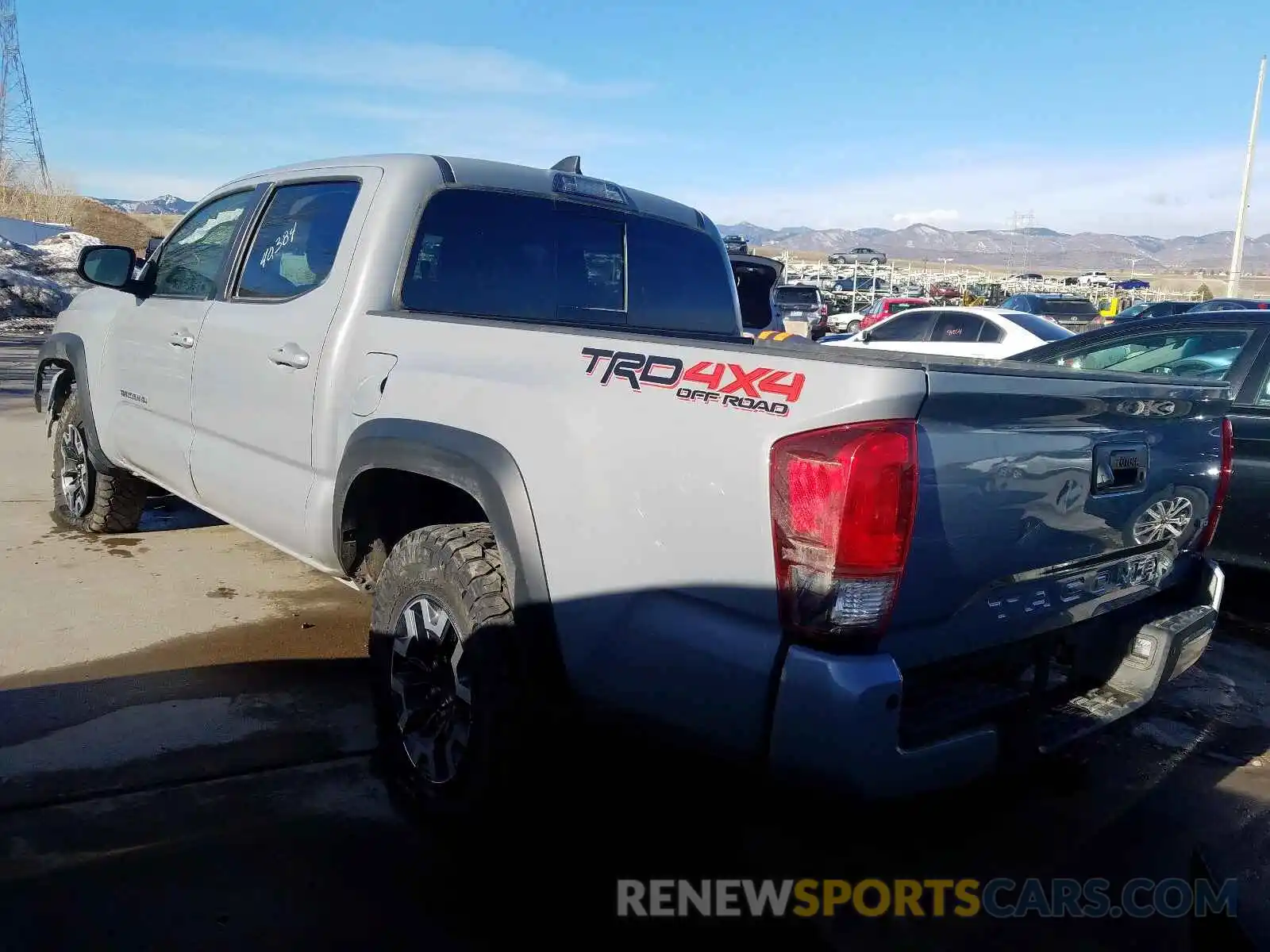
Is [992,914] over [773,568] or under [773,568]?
under

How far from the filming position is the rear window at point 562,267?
3.51 meters

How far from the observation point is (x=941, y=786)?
2146 mm

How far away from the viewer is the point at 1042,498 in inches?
92.9

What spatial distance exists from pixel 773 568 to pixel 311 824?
1.74m

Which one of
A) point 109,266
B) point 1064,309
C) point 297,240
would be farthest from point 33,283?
point 1064,309

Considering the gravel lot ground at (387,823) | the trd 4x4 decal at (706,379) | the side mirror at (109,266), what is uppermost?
the side mirror at (109,266)

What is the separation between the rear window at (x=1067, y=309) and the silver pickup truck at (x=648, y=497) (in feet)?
66.0

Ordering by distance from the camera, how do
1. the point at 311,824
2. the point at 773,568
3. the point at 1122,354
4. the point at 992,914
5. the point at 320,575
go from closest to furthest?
the point at 773,568, the point at 992,914, the point at 311,824, the point at 320,575, the point at 1122,354

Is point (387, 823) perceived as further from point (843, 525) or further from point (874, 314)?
point (874, 314)

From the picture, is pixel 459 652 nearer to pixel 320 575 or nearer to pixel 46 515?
pixel 320 575

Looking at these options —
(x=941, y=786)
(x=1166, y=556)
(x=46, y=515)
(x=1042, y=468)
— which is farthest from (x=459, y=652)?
(x=46, y=515)

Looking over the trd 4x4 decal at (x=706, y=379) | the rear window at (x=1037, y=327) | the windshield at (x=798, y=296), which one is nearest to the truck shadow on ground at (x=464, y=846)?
the trd 4x4 decal at (x=706, y=379)

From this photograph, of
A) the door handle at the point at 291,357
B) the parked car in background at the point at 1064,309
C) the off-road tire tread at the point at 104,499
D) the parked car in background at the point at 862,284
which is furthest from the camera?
the parked car in background at the point at 862,284

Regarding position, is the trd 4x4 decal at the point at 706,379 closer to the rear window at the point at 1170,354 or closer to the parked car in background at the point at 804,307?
the rear window at the point at 1170,354
